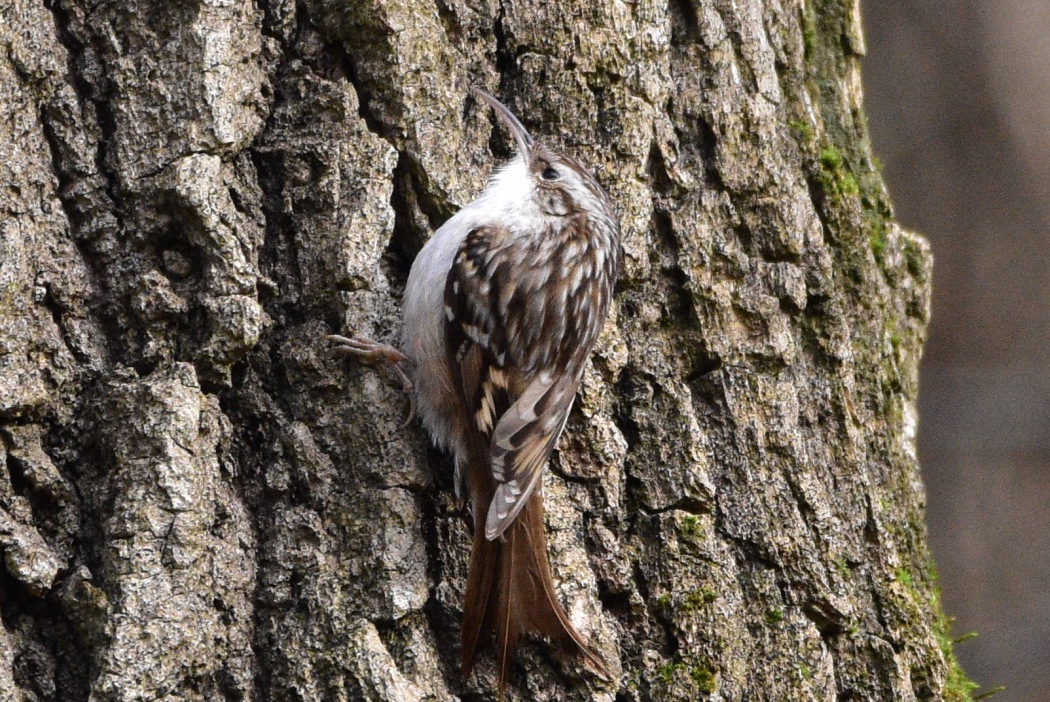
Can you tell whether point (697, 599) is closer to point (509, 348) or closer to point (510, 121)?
point (509, 348)

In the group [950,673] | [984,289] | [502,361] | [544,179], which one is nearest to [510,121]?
[544,179]

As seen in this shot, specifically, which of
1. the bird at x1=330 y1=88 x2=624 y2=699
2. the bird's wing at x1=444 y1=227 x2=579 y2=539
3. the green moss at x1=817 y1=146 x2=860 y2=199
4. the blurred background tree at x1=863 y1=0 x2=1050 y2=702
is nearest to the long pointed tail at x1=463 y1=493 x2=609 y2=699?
the bird at x1=330 y1=88 x2=624 y2=699

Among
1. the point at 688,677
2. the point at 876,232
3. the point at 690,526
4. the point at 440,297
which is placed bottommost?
the point at 688,677

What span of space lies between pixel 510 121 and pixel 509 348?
1.65 feet

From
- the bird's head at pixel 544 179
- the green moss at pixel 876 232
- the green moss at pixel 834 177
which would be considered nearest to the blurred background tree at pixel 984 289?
the green moss at pixel 876 232

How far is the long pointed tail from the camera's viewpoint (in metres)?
2.14

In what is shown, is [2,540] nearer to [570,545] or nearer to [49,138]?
[49,138]

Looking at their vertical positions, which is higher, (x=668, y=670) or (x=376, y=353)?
(x=376, y=353)

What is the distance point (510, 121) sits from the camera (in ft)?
8.14

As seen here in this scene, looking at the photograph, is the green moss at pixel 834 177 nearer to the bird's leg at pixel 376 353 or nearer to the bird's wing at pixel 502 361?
the bird's wing at pixel 502 361

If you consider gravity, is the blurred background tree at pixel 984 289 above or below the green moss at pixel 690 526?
above

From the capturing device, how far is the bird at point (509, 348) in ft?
7.17

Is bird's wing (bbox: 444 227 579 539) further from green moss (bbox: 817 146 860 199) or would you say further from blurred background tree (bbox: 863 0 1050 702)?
blurred background tree (bbox: 863 0 1050 702)

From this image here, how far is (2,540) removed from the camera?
1.92 m
